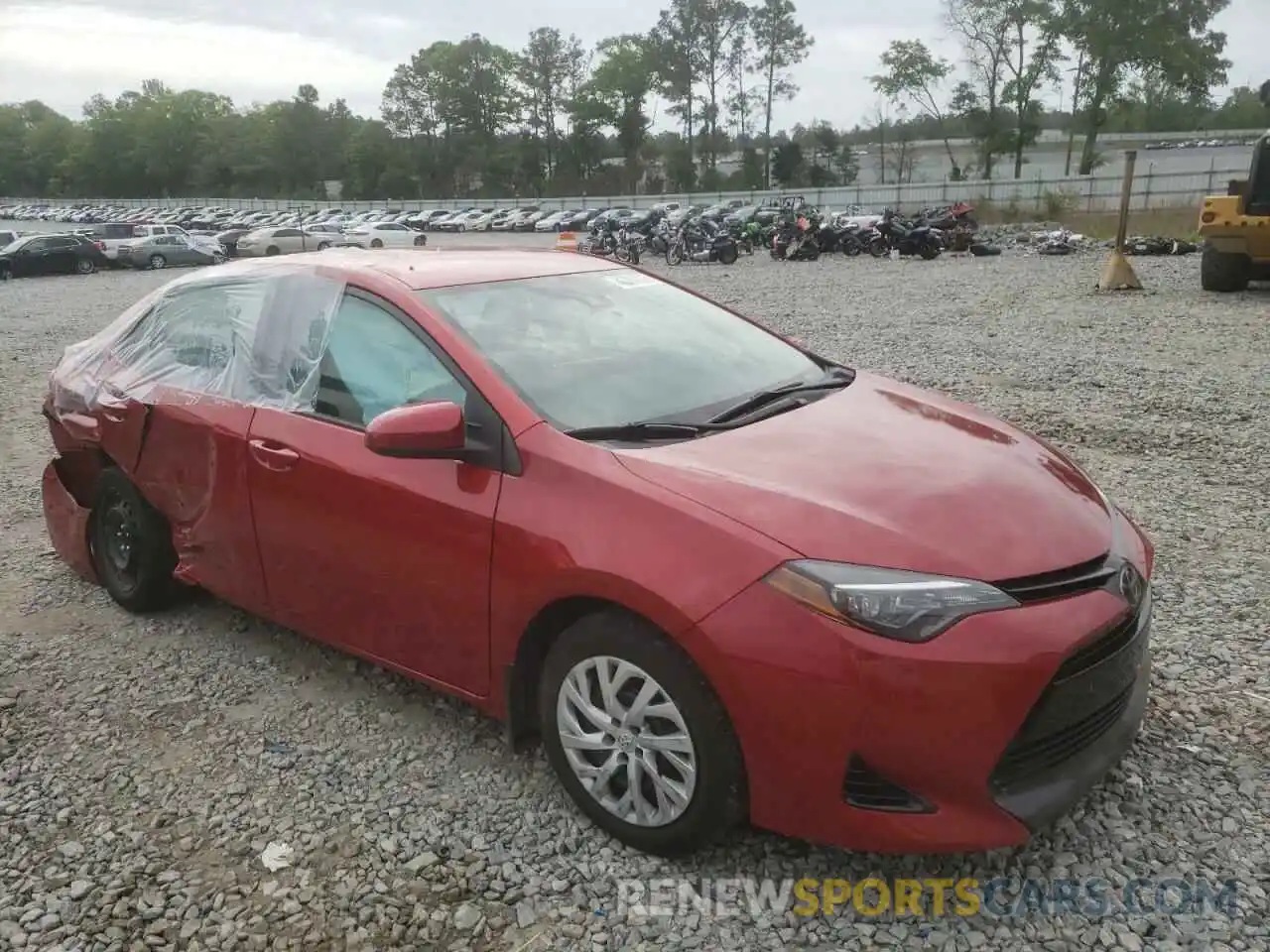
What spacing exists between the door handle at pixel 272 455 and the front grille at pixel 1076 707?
2370mm

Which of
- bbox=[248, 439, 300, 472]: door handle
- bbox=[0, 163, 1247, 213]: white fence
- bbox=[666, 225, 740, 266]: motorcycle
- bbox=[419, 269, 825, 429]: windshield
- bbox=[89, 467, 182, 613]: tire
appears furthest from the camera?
bbox=[0, 163, 1247, 213]: white fence

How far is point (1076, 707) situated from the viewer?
7.64 feet

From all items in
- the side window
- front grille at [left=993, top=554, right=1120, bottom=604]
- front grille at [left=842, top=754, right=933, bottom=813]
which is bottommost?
front grille at [left=842, top=754, right=933, bottom=813]

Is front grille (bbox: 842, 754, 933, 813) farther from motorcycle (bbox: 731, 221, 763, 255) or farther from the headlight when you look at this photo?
motorcycle (bbox: 731, 221, 763, 255)

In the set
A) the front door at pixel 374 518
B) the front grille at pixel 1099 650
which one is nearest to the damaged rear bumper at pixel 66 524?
the front door at pixel 374 518

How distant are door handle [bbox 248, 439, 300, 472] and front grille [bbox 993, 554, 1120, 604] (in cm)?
227

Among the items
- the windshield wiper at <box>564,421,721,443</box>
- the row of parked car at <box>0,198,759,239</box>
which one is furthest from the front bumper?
the row of parked car at <box>0,198,759,239</box>

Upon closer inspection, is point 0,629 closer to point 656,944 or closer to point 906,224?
point 656,944

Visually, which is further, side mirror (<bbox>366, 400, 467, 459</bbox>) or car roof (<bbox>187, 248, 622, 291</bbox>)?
car roof (<bbox>187, 248, 622, 291</bbox>)

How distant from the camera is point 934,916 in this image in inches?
94.9

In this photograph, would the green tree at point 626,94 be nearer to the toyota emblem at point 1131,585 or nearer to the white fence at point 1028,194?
the white fence at point 1028,194

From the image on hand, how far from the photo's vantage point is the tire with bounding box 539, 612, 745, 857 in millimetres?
2373

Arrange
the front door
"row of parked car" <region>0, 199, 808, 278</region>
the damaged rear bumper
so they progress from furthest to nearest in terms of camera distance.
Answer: "row of parked car" <region>0, 199, 808, 278</region>
the damaged rear bumper
the front door

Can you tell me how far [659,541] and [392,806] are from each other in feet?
4.15
